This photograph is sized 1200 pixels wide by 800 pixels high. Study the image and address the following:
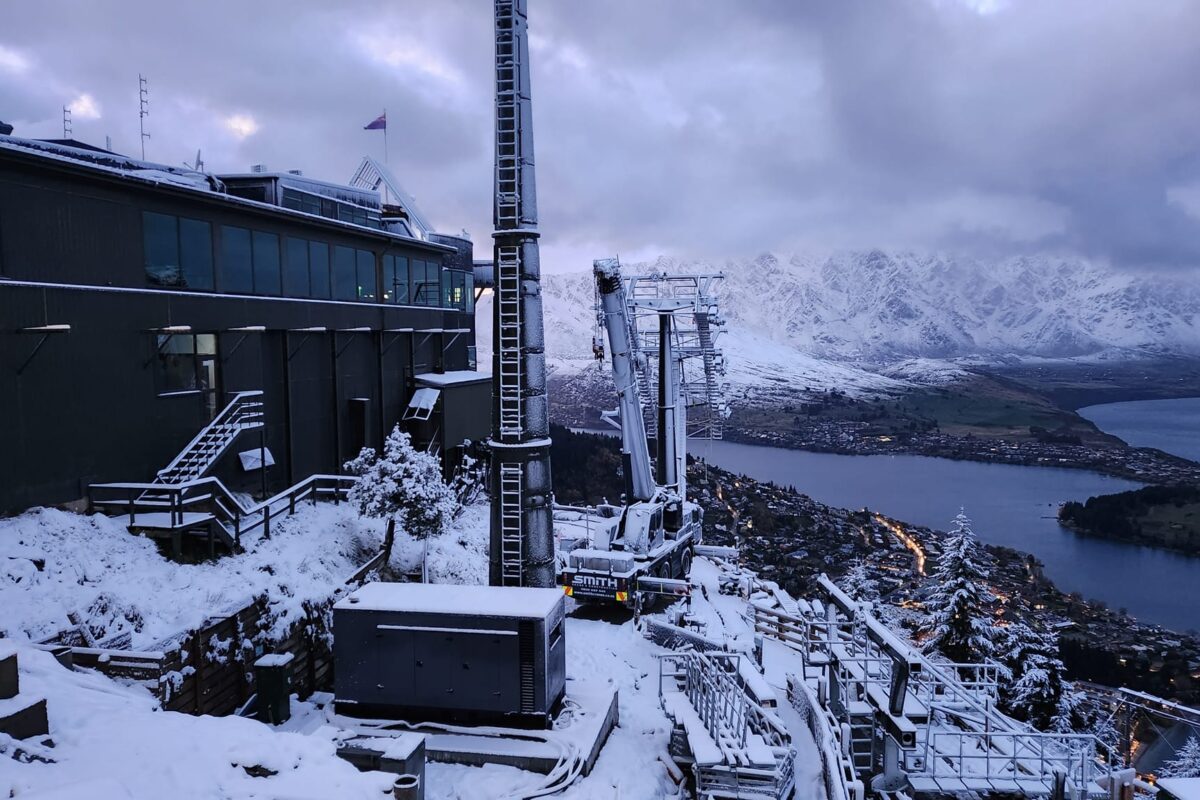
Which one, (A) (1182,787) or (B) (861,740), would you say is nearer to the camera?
(A) (1182,787)

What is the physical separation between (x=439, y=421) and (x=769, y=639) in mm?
13626

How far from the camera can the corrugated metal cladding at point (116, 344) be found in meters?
14.5

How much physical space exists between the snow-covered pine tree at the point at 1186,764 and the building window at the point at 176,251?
3851 centimetres

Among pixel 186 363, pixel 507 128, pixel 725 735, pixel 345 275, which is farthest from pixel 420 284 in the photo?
pixel 725 735

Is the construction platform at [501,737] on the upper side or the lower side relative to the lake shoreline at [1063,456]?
upper

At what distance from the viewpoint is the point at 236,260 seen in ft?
66.5

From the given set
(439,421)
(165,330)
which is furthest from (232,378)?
(439,421)

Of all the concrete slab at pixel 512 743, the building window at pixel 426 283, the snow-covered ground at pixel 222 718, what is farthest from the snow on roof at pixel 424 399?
the concrete slab at pixel 512 743

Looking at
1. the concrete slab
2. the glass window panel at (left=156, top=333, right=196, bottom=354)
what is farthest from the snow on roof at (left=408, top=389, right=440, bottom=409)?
the concrete slab

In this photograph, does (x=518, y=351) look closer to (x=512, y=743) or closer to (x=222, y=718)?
(x=512, y=743)

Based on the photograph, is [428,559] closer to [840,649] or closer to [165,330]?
[165,330]

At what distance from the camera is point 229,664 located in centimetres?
1315

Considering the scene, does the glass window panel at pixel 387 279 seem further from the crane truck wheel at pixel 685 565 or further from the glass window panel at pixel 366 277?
the crane truck wheel at pixel 685 565

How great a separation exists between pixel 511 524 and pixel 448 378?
45.3ft
